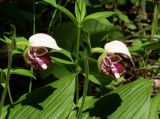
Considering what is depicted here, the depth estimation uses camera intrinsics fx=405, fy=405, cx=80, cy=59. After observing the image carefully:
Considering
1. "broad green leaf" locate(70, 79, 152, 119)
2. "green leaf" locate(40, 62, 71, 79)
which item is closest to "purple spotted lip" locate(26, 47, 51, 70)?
"broad green leaf" locate(70, 79, 152, 119)

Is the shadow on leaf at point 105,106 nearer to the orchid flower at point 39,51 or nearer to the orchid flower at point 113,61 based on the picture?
the orchid flower at point 113,61

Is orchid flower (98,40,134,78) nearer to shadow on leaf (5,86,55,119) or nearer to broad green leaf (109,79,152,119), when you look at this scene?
broad green leaf (109,79,152,119)

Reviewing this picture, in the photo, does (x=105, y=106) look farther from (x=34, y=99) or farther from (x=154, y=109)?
(x=34, y=99)

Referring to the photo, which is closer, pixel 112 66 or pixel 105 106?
pixel 112 66

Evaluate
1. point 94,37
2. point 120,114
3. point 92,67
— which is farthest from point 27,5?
point 120,114

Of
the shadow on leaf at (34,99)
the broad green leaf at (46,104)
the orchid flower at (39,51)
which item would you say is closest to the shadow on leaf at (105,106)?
the broad green leaf at (46,104)

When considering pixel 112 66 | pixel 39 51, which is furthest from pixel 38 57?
pixel 112 66

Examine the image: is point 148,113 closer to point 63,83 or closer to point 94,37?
point 63,83
